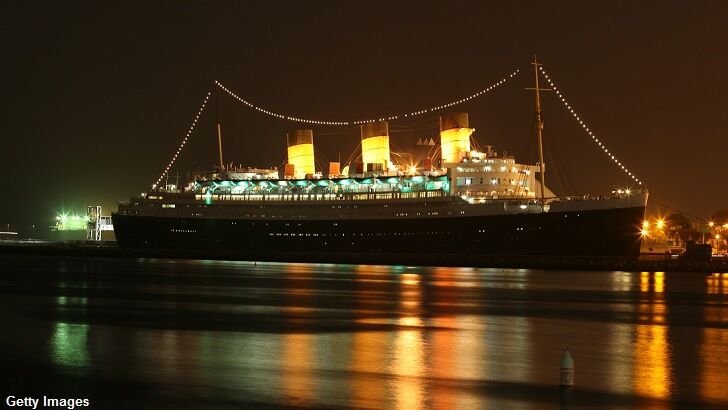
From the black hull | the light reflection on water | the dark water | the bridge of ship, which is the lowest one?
the light reflection on water

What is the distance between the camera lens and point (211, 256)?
7481cm

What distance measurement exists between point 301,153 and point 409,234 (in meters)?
16.5

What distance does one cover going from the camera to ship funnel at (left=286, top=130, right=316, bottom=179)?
78000 mm

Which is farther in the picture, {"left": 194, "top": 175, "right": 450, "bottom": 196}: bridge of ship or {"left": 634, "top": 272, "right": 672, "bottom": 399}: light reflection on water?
{"left": 194, "top": 175, "right": 450, "bottom": 196}: bridge of ship

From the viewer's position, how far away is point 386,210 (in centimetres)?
6788

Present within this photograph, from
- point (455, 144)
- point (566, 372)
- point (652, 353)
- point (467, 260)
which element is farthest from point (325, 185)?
point (566, 372)

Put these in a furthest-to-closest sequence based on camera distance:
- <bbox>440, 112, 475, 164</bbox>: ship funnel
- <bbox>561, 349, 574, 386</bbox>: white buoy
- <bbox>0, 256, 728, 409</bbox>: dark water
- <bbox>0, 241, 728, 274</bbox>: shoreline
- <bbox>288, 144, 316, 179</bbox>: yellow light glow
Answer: <bbox>288, 144, 316, 179</bbox>: yellow light glow, <bbox>440, 112, 475, 164</bbox>: ship funnel, <bbox>0, 241, 728, 274</bbox>: shoreline, <bbox>561, 349, 574, 386</bbox>: white buoy, <bbox>0, 256, 728, 409</bbox>: dark water

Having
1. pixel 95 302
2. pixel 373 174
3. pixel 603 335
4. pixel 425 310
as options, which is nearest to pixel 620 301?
pixel 425 310

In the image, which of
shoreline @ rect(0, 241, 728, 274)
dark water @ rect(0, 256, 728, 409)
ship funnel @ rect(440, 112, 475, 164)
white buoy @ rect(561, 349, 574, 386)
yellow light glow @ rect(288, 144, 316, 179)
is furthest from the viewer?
yellow light glow @ rect(288, 144, 316, 179)

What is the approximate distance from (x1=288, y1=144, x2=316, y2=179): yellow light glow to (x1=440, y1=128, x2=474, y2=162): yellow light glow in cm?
1490

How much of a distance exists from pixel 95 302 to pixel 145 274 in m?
18.6

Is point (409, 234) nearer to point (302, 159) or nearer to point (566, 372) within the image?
point (302, 159)

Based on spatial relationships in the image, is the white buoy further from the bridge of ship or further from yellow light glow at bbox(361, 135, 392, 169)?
yellow light glow at bbox(361, 135, 392, 169)

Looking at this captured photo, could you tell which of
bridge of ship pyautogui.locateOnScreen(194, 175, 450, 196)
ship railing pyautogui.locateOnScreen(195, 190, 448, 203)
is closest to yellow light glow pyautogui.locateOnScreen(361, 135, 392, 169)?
bridge of ship pyautogui.locateOnScreen(194, 175, 450, 196)
